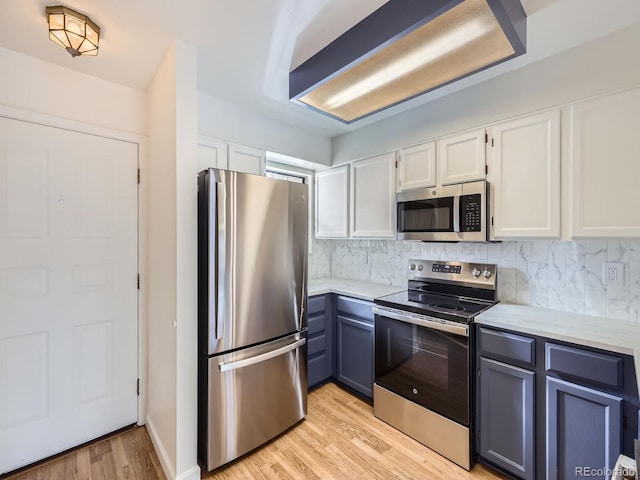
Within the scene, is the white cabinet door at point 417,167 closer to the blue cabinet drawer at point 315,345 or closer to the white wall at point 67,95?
the blue cabinet drawer at point 315,345

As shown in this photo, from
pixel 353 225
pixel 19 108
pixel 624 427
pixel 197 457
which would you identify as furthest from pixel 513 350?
pixel 19 108

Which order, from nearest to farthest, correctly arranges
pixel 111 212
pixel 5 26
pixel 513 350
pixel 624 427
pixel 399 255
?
pixel 624 427 < pixel 5 26 < pixel 513 350 < pixel 111 212 < pixel 399 255

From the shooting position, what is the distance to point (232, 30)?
1.52 m

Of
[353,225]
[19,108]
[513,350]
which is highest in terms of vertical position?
[19,108]

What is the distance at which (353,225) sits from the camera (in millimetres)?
2795

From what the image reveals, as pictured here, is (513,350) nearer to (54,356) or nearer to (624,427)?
(624,427)

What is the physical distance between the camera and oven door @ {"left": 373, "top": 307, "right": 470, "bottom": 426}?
1744 millimetres

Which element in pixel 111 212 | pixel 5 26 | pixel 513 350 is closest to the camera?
pixel 5 26

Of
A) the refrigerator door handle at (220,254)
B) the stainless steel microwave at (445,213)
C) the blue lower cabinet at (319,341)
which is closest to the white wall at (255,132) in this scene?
the refrigerator door handle at (220,254)

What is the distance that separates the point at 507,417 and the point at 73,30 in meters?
3.05

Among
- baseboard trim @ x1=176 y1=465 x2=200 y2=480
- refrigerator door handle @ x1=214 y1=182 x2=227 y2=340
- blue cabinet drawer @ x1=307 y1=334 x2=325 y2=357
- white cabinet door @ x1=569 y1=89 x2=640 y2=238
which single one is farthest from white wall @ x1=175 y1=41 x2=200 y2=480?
white cabinet door @ x1=569 y1=89 x2=640 y2=238

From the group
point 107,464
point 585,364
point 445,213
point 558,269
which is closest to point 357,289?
point 445,213

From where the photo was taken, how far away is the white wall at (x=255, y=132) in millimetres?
2250

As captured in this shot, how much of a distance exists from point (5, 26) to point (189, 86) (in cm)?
92
